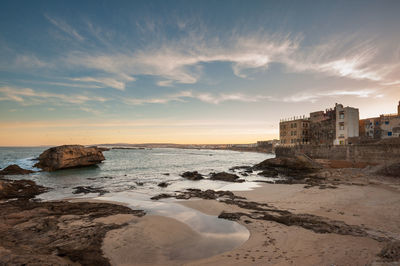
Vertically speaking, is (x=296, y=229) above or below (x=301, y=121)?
below

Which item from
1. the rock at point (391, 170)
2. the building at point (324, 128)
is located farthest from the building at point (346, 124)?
the rock at point (391, 170)

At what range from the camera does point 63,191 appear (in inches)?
792

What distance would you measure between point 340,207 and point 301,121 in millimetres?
50963

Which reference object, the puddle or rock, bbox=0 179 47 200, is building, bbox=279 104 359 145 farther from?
rock, bbox=0 179 47 200

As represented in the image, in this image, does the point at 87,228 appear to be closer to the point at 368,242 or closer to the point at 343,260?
the point at 343,260

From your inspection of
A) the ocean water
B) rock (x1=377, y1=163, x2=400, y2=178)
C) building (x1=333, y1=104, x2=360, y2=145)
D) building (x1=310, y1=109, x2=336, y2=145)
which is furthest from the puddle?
building (x1=310, y1=109, x2=336, y2=145)

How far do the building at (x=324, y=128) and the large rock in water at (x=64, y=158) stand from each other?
5502 centimetres

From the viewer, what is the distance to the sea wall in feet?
99.6

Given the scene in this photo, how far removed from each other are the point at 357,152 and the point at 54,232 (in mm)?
42797

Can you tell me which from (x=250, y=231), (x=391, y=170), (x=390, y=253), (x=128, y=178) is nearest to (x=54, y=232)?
(x=250, y=231)

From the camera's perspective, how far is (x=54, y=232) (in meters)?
8.98

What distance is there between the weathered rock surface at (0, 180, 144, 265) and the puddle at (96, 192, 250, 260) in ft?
6.10

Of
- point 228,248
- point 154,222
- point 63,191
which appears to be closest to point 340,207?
point 228,248

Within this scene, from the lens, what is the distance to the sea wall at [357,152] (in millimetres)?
30359
